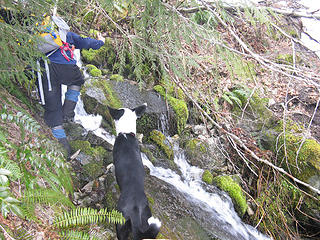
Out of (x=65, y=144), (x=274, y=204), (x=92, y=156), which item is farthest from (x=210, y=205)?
(x=65, y=144)

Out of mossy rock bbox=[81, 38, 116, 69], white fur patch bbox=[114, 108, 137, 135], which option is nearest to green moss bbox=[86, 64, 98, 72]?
mossy rock bbox=[81, 38, 116, 69]

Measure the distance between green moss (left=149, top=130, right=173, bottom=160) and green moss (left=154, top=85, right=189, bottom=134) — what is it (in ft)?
2.36

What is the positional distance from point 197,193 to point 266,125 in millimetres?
3231

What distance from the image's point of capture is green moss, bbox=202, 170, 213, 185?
185 inches

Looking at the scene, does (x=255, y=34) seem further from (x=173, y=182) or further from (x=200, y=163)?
(x=173, y=182)

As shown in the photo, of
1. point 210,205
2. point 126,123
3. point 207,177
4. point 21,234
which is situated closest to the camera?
point 21,234

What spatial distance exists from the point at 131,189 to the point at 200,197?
80.9 inches

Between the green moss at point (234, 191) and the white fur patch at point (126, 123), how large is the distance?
2.36 m

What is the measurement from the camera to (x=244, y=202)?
4.61 meters

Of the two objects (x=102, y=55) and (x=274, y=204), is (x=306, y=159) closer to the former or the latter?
(x=274, y=204)

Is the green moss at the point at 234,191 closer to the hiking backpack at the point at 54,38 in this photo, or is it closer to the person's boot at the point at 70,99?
the person's boot at the point at 70,99

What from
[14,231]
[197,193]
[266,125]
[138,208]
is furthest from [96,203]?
[266,125]

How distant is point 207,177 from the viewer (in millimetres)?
4746

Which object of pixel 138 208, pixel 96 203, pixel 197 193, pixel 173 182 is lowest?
pixel 197 193
